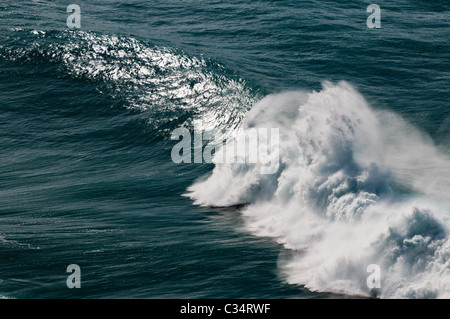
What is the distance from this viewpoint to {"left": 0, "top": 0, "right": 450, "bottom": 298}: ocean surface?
840 inches

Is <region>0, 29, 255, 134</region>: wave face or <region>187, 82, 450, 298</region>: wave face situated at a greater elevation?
<region>0, 29, 255, 134</region>: wave face

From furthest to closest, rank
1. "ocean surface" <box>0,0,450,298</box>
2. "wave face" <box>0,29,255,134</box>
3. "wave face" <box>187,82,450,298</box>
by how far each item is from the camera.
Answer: "wave face" <box>0,29,255,134</box> → "ocean surface" <box>0,0,450,298</box> → "wave face" <box>187,82,450,298</box>

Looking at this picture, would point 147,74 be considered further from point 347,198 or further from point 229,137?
point 347,198

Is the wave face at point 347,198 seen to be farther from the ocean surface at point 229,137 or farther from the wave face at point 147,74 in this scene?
the wave face at point 147,74

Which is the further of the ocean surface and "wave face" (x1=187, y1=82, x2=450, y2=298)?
the ocean surface

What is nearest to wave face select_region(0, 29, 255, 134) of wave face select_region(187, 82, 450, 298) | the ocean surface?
the ocean surface

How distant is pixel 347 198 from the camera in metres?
24.2

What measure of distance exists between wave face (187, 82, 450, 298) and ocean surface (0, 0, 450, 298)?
0.07 metres

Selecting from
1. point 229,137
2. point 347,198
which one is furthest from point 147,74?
point 347,198

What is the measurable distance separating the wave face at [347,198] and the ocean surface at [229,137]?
7cm

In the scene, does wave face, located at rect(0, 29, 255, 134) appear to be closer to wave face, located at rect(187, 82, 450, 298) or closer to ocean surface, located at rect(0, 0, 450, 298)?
ocean surface, located at rect(0, 0, 450, 298)

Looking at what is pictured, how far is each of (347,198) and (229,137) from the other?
11.9 m
